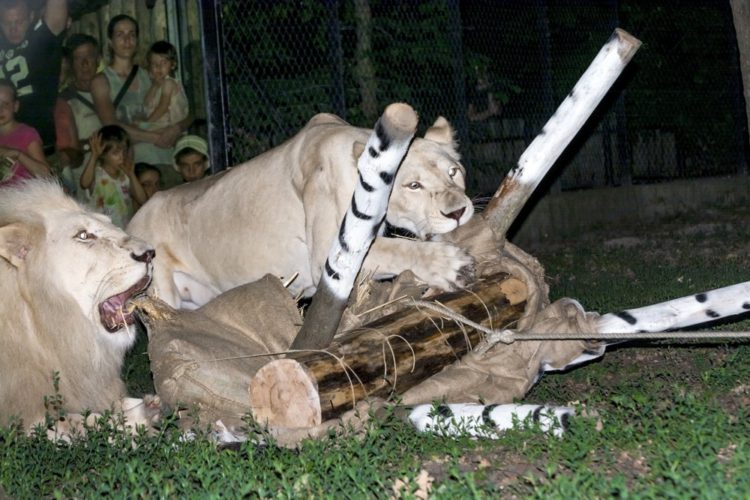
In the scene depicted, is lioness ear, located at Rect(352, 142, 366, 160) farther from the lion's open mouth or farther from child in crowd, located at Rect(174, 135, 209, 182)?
child in crowd, located at Rect(174, 135, 209, 182)

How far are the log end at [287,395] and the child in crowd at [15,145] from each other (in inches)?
200

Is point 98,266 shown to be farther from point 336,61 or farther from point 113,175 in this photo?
point 336,61

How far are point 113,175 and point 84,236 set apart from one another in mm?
4370

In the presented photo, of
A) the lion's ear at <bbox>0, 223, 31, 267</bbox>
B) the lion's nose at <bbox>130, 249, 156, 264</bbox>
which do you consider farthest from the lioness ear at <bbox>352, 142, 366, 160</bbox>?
the lion's ear at <bbox>0, 223, 31, 267</bbox>

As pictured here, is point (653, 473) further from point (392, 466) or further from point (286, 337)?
point (286, 337)

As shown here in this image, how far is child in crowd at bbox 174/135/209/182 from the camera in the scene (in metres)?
9.73

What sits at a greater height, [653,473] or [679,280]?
[653,473]

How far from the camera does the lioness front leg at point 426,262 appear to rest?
5590 millimetres

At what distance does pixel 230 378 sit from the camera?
4930 millimetres

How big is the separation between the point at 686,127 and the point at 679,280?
6.99m

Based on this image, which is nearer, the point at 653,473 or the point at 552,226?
the point at 653,473

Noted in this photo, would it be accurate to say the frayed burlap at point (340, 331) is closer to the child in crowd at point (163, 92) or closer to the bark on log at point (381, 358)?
the bark on log at point (381, 358)

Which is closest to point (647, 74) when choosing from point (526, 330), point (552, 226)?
point (552, 226)

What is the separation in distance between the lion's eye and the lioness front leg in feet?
4.97
